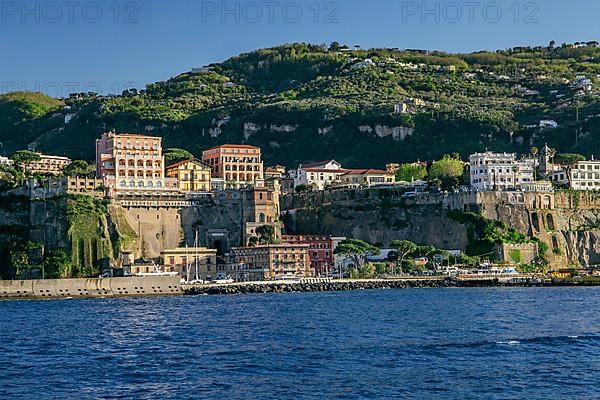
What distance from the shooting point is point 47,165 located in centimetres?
13238

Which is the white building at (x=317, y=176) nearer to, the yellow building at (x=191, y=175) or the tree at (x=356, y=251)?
the yellow building at (x=191, y=175)

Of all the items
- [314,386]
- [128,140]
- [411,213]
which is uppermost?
[128,140]

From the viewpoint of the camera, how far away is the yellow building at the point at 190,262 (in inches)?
3863

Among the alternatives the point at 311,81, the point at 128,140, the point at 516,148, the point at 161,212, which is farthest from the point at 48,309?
the point at 311,81

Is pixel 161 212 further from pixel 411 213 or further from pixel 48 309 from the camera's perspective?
pixel 48 309

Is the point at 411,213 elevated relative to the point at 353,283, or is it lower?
elevated

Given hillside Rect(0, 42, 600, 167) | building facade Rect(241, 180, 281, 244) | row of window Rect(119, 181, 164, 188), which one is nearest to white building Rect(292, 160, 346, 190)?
building facade Rect(241, 180, 281, 244)

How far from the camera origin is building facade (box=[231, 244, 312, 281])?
96812 mm

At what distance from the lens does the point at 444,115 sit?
148125mm

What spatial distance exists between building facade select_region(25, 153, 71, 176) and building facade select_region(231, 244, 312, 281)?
36.6 m

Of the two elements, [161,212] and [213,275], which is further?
[161,212]

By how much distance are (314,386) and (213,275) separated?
6723 cm

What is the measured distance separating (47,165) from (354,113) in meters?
45.7

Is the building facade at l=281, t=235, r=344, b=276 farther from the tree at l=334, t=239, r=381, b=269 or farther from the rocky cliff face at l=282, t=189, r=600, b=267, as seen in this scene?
the rocky cliff face at l=282, t=189, r=600, b=267
